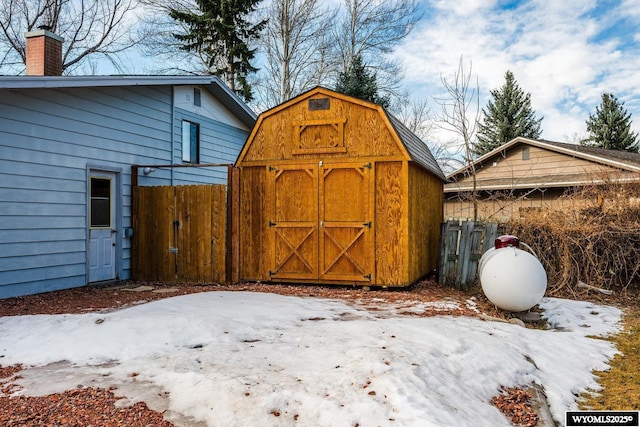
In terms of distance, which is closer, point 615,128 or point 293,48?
point 293,48

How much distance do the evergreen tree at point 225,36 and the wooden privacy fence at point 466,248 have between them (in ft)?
46.8

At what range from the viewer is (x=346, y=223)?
8594 millimetres

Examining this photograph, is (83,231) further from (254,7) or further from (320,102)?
(254,7)

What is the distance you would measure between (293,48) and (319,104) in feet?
48.9

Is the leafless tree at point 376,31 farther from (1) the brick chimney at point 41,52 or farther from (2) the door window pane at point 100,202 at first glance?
(2) the door window pane at point 100,202

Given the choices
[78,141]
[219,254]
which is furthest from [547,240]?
[78,141]

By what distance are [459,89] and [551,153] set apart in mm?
6751

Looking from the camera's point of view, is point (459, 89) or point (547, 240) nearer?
point (547, 240)

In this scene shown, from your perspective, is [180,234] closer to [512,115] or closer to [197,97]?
[197,97]

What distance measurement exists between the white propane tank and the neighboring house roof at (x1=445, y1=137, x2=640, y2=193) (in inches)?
351

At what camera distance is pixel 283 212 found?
901 centimetres

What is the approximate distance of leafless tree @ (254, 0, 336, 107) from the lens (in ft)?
71.9

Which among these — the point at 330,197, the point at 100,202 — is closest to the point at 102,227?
the point at 100,202

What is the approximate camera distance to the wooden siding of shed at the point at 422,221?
8438mm
